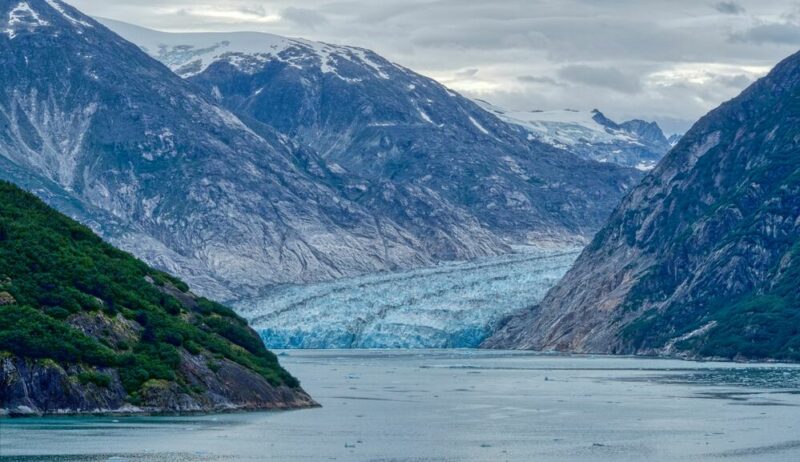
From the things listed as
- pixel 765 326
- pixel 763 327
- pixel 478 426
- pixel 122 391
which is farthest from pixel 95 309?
pixel 765 326

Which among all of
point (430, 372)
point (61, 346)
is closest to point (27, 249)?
point (61, 346)

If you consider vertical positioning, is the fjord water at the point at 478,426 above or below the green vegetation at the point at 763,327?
above

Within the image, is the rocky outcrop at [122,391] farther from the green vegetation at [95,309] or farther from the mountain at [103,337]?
the green vegetation at [95,309]

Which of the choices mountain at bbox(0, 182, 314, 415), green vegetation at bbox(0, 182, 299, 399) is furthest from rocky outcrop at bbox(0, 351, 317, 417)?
green vegetation at bbox(0, 182, 299, 399)

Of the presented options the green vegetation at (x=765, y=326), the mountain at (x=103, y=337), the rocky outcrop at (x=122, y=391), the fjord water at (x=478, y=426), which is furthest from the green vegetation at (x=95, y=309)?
the green vegetation at (x=765, y=326)

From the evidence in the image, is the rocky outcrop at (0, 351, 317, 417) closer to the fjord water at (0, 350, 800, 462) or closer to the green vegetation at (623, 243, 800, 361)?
the fjord water at (0, 350, 800, 462)

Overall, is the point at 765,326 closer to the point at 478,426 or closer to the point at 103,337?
the point at 478,426

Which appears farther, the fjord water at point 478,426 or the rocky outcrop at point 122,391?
the rocky outcrop at point 122,391
